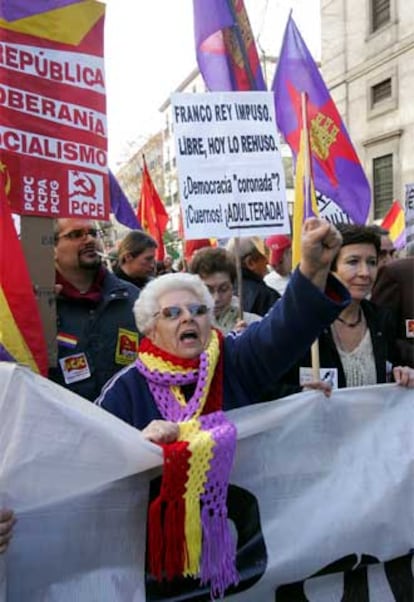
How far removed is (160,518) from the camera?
185cm

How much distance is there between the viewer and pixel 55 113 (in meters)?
2.42

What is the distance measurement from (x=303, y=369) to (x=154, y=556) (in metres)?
1.05

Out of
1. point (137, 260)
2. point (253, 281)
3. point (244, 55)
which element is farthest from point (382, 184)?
point (244, 55)

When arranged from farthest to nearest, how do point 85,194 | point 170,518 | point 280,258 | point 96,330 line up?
point 280,258, point 96,330, point 85,194, point 170,518

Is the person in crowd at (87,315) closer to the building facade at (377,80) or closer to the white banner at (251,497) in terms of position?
the white banner at (251,497)

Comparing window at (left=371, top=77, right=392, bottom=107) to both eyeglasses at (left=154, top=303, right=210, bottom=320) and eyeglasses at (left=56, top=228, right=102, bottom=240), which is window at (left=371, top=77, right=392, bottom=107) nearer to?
eyeglasses at (left=56, top=228, right=102, bottom=240)

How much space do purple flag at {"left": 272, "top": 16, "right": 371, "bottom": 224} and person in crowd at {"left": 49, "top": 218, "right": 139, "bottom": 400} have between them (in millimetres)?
1354

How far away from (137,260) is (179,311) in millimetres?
2753

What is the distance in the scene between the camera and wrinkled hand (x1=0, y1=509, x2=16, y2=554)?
1.70 meters

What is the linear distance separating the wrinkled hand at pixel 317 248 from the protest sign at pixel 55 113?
3.20 feet

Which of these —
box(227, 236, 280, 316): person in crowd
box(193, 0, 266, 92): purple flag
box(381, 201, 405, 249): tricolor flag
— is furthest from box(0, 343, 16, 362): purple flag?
box(381, 201, 405, 249): tricolor flag

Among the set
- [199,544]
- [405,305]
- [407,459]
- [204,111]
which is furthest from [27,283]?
[405,305]

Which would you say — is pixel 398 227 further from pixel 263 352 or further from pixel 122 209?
pixel 263 352

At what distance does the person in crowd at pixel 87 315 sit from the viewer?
2.94 m
